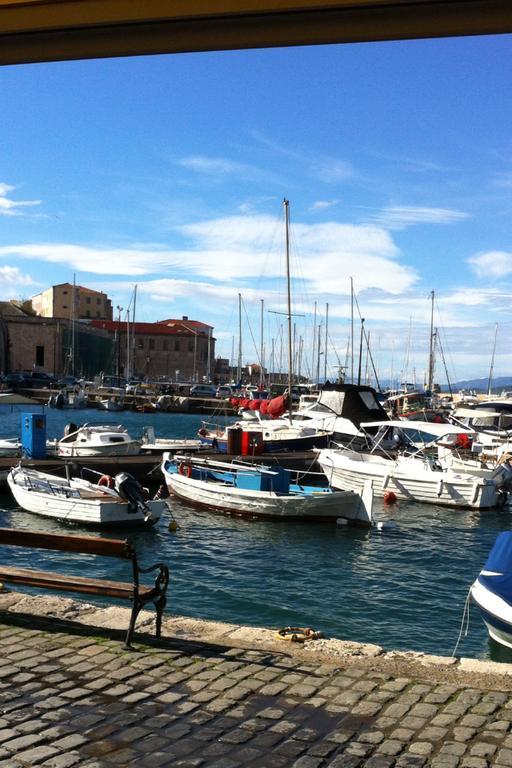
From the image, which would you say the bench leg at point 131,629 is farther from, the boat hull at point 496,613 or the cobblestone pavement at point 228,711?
the boat hull at point 496,613

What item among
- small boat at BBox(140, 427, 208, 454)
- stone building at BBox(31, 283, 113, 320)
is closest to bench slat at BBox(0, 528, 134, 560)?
small boat at BBox(140, 427, 208, 454)

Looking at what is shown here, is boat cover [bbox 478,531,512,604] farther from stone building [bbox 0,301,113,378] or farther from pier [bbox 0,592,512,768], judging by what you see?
stone building [bbox 0,301,113,378]

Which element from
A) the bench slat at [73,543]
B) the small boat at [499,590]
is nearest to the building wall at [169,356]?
the small boat at [499,590]

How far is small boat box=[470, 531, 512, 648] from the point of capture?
10211 mm

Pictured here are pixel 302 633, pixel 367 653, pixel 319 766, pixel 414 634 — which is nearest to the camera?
pixel 319 766

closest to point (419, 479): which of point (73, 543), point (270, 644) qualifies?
point (270, 644)

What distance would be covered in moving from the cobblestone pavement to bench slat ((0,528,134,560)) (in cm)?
76

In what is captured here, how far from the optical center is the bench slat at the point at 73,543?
645 centimetres

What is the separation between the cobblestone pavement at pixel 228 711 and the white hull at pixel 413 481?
19.5 m

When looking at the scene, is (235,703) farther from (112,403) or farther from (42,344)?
(42,344)

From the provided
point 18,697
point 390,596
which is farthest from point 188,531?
point 18,697

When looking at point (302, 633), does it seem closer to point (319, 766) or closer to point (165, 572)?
point (165, 572)

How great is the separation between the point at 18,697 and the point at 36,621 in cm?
187

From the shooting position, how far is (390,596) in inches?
585
